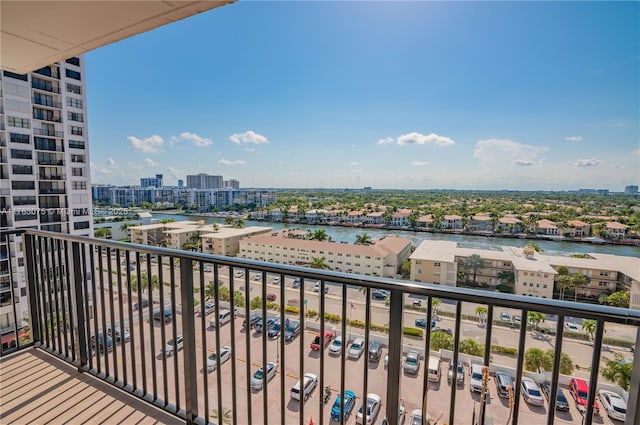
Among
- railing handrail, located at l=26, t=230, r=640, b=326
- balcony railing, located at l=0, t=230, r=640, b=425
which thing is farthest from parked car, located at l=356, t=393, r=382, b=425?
railing handrail, located at l=26, t=230, r=640, b=326

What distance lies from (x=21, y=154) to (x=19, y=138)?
744 mm

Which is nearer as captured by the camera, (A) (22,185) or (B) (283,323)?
(B) (283,323)

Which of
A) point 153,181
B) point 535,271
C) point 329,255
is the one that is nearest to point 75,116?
point 329,255

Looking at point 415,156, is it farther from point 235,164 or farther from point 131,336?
point 131,336

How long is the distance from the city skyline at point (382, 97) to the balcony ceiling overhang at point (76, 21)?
8528 millimetres

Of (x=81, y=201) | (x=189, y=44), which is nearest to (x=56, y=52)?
(x=189, y=44)

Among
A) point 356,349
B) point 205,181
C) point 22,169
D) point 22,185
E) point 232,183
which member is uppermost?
point 22,169

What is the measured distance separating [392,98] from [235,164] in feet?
62.5

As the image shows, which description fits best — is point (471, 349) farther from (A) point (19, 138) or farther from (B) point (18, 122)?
(B) point (18, 122)

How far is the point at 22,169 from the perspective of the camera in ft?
44.6

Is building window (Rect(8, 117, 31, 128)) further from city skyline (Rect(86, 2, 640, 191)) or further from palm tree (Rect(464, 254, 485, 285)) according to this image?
palm tree (Rect(464, 254, 485, 285))

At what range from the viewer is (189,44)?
15.0 metres

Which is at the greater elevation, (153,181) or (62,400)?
(153,181)

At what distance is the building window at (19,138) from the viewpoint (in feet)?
43.6
